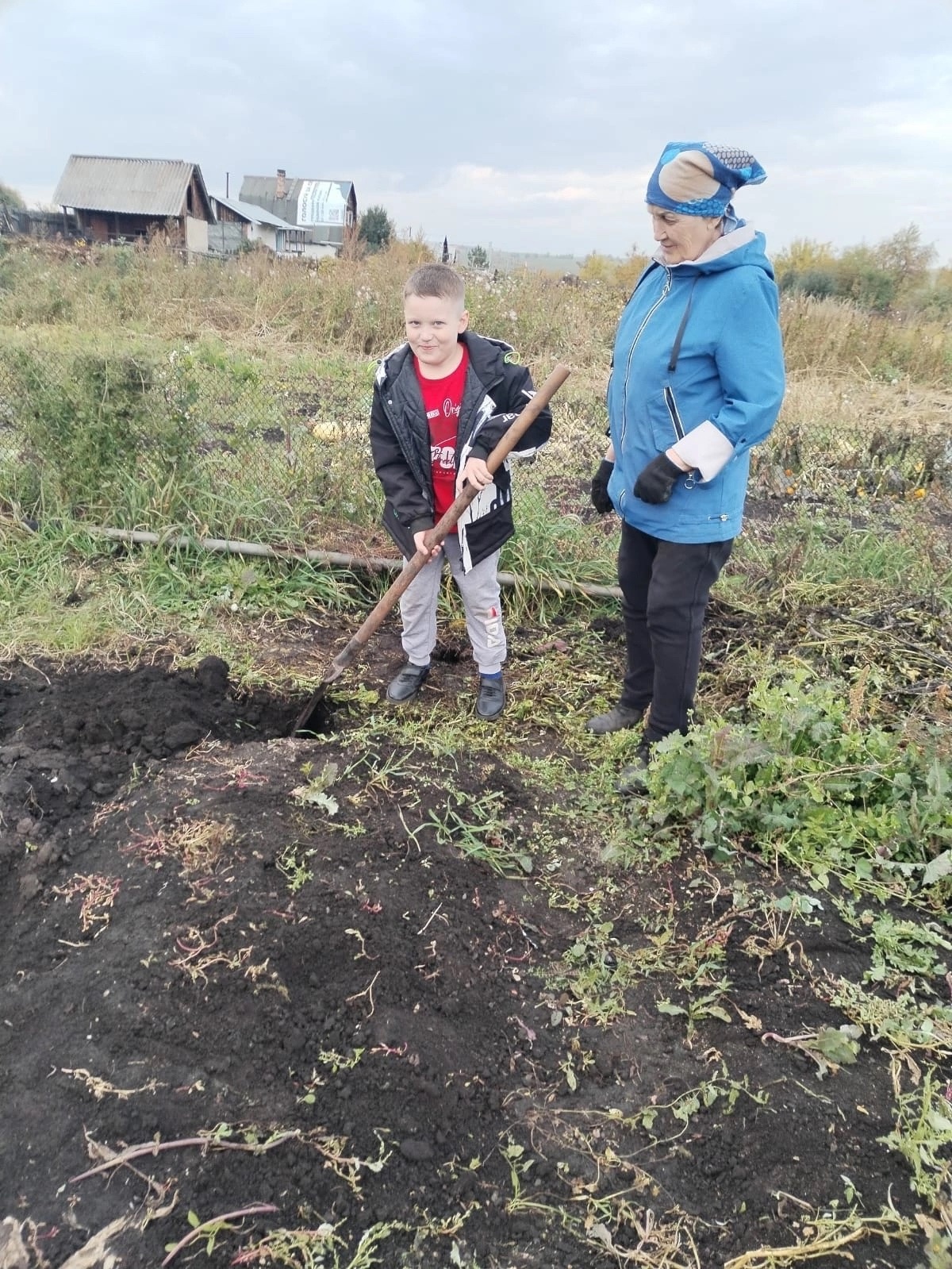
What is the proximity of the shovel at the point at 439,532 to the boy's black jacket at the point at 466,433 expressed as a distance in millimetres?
92

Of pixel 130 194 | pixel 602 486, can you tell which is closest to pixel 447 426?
pixel 602 486

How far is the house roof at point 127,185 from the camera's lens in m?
31.8

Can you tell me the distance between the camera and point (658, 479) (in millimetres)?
2469

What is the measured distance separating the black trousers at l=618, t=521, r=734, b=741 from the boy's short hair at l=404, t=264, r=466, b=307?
3.42 feet

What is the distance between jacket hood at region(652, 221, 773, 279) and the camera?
2.36m

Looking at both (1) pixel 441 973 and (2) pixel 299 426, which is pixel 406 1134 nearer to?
(1) pixel 441 973

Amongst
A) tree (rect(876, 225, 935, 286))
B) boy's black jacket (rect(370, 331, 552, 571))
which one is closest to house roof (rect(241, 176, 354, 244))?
tree (rect(876, 225, 935, 286))

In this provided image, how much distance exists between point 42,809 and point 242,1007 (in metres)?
1.22

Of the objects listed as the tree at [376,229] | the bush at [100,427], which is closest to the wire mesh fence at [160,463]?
the bush at [100,427]

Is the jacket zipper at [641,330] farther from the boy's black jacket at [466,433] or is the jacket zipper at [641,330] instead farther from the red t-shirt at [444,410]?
the red t-shirt at [444,410]

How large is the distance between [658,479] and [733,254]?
68cm

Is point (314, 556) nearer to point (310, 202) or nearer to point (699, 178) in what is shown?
point (699, 178)

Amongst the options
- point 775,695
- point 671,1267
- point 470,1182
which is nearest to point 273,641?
point 775,695

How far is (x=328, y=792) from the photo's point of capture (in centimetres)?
277
